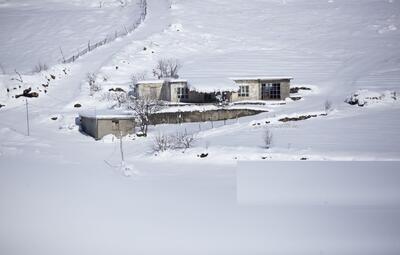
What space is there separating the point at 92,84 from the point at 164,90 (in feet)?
20.7

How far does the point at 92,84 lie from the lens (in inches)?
1528

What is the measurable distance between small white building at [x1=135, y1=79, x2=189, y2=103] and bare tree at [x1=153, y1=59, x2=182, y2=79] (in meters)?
2.70

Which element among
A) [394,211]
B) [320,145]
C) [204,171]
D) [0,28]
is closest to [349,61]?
[320,145]

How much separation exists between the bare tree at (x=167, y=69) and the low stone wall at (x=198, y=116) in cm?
706

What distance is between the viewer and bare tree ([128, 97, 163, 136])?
29622mm

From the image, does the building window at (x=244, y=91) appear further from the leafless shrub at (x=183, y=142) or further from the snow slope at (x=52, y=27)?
the snow slope at (x=52, y=27)

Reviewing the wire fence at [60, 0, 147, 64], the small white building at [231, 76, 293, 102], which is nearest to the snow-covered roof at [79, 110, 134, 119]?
the small white building at [231, 76, 293, 102]

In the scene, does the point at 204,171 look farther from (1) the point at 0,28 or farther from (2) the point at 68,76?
(1) the point at 0,28

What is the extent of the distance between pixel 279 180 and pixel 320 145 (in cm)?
821

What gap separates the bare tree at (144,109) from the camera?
29622 mm

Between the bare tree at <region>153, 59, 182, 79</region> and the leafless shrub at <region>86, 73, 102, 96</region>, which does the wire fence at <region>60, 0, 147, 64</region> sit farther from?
the bare tree at <region>153, 59, 182, 79</region>

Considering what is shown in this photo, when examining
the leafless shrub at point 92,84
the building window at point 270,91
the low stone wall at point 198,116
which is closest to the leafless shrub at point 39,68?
the leafless shrub at point 92,84

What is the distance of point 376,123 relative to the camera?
28.4 metres

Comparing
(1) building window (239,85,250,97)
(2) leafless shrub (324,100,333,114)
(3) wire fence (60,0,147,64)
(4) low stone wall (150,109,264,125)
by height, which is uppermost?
(3) wire fence (60,0,147,64)
